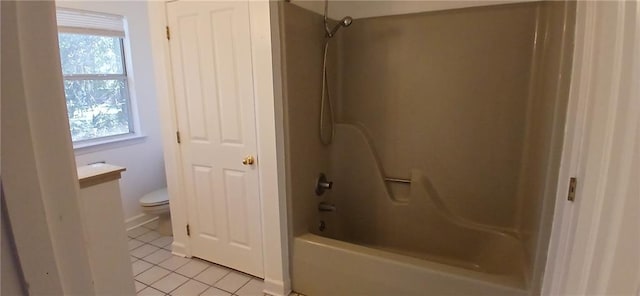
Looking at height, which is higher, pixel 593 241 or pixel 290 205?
pixel 593 241

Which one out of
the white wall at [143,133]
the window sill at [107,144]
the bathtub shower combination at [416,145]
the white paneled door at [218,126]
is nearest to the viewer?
the bathtub shower combination at [416,145]

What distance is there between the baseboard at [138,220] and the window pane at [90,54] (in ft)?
4.47

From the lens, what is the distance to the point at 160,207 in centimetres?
276

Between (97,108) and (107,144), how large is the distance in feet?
1.15

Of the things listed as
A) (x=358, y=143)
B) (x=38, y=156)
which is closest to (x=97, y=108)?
(x=358, y=143)

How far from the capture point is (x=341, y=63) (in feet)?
7.94

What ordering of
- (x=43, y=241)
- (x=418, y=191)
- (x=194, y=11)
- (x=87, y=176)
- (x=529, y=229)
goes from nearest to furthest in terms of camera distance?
(x=43, y=241) → (x=87, y=176) → (x=529, y=229) → (x=194, y=11) → (x=418, y=191)

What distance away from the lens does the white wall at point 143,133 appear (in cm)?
289

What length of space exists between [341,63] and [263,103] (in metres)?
0.81

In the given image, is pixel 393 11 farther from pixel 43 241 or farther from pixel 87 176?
pixel 43 241

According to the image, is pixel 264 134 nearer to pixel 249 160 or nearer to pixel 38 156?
pixel 249 160

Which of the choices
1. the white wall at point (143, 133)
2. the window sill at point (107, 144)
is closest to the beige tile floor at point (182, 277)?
the white wall at point (143, 133)

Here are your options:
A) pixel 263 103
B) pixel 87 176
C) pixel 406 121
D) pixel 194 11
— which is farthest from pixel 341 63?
pixel 87 176

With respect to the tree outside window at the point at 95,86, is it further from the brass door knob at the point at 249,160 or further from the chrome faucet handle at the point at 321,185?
the chrome faucet handle at the point at 321,185
